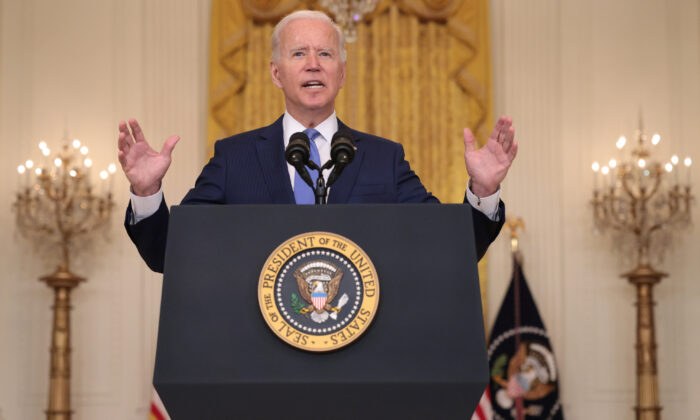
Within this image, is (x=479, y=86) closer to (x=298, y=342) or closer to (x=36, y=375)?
(x=36, y=375)

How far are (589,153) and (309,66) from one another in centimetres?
647

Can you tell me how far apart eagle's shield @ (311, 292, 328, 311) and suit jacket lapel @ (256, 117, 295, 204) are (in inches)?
27.4

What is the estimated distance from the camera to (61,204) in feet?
27.1

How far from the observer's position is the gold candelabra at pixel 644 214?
309 inches

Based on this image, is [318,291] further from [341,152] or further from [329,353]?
[341,152]

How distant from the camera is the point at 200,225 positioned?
200 cm

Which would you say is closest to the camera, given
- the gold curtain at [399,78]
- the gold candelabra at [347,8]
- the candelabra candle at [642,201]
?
the gold candelabra at [347,8]

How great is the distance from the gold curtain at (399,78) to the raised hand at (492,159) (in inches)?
243

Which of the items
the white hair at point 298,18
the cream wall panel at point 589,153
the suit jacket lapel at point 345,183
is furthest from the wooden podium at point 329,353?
the cream wall panel at point 589,153

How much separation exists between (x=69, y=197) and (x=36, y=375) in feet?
5.46

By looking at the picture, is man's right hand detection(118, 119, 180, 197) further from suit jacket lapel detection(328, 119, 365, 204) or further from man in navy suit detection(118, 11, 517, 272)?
suit jacket lapel detection(328, 119, 365, 204)

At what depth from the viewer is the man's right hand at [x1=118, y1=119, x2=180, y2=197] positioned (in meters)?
2.43

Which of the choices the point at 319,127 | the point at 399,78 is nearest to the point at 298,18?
the point at 319,127

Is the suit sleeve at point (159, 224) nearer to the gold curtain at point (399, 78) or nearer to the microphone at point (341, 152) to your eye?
the microphone at point (341, 152)
